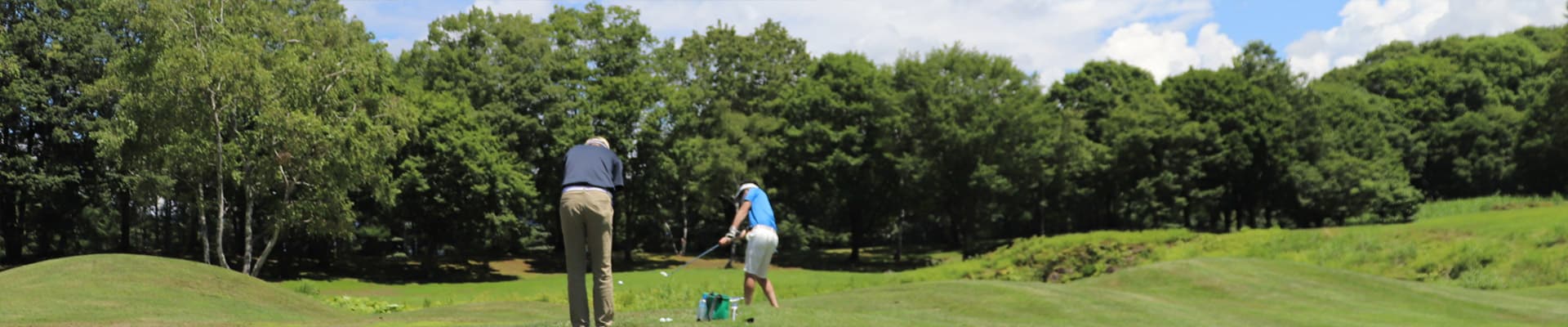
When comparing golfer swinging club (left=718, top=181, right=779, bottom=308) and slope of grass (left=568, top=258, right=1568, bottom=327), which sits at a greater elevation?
golfer swinging club (left=718, top=181, right=779, bottom=308)

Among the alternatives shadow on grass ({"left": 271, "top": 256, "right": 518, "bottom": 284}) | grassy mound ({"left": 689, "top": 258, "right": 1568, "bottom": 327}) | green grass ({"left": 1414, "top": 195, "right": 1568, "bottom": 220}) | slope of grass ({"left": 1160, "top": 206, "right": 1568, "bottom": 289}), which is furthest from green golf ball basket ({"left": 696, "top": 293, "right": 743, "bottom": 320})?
green grass ({"left": 1414, "top": 195, "right": 1568, "bottom": 220})

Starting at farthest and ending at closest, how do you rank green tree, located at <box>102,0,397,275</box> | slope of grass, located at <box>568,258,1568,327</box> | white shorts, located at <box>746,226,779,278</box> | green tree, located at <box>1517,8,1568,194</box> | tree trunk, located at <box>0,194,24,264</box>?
green tree, located at <box>1517,8,1568,194</box>, tree trunk, located at <box>0,194,24,264</box>, green tree, located at <box>102,0,397,275</box>, slope of grass, located at <box>568,258,1568,327</box>, white shorts, located at <box>746,226,779,278</box>

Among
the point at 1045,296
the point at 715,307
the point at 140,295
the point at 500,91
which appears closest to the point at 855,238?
the point at 500,91

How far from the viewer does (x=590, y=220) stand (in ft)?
32.2

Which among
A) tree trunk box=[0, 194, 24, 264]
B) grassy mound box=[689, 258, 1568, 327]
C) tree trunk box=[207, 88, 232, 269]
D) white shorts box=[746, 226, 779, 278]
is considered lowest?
grassy mound box=[689, 258, 1568, 327]

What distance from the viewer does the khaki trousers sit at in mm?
9742

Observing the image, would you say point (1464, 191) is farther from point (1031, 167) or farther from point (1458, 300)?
point (1458, 300)

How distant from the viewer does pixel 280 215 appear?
116 ft

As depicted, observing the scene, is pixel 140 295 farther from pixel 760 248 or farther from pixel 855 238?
pixel 855 238

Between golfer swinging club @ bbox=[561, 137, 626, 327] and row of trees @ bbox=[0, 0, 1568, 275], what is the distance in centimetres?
→ 2587

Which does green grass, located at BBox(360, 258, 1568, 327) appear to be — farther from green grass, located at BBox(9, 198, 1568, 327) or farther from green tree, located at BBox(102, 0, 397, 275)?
green tree, located at BBox(102, 0, 397, 275)

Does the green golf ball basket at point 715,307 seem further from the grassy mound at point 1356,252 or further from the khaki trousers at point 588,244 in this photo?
the grassy mound at point 1356,252

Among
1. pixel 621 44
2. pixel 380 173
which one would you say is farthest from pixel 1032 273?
pixel 621 44

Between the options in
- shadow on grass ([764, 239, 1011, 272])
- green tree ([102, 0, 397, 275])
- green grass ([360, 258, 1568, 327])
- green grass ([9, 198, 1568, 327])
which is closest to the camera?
green grass ([9, 198, 1568, 327])
